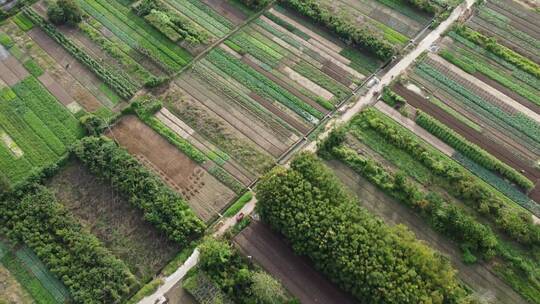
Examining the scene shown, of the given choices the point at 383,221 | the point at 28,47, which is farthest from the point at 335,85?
the point at 28,47

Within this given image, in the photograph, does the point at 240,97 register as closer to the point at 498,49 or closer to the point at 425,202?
the point at 425,202

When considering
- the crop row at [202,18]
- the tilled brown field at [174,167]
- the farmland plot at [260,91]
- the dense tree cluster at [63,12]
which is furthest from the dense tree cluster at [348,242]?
the dense tree cluster at [63,12]

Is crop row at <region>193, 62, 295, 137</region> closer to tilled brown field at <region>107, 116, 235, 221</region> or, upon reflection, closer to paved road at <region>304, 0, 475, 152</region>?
paved road at <region>304, 0, 475, 152</region>

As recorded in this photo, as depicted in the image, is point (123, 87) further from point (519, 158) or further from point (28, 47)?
point (519, 158)

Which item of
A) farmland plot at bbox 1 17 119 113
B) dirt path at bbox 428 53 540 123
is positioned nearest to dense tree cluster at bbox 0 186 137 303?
farmland plot at bbox 1 17 119 113

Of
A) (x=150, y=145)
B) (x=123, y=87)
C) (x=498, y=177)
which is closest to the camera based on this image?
(x=498, y=177)

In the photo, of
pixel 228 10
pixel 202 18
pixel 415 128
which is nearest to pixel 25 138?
pixel 202 18

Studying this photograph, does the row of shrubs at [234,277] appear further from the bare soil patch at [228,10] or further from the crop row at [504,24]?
the crop row at [504,24]
